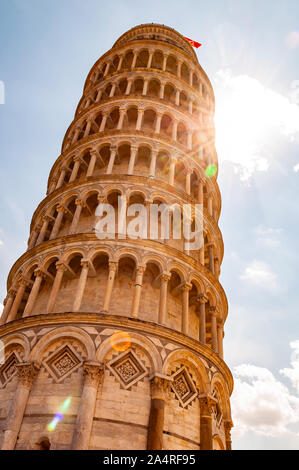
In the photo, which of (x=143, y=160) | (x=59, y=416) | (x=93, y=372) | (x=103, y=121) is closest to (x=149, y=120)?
(x=103, y=121)

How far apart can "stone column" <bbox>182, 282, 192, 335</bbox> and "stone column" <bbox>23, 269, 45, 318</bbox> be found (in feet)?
20.5

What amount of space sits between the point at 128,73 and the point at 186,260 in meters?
15.0

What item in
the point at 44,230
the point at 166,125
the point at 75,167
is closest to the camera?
the point at 44,230

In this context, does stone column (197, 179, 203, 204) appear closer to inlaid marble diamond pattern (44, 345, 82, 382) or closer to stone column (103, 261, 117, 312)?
stone column (103, 261, 117, 312)

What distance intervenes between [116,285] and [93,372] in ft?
15.0

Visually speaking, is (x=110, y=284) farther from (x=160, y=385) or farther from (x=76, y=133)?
(x=76, y=133)

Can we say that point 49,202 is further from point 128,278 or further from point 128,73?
point 128,73

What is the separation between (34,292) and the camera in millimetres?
16656

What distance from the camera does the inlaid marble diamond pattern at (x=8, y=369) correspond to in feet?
47.8

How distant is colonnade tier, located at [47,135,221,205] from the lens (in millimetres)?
21641

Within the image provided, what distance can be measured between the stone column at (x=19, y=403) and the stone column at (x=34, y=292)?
256 cm

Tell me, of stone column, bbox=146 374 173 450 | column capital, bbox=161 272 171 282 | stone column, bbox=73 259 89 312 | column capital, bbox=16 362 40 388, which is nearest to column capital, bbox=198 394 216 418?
stone column, bbox=146 374 173 450
